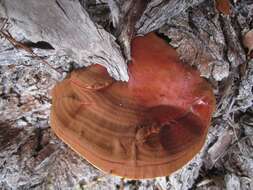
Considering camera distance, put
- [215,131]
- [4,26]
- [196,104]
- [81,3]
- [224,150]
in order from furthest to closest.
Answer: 1. [224,150]
2. [215,131]
3. [196,104]
4. [4,26]
5. [81,3]

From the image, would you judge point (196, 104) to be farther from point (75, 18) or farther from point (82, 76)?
point (75, 18)

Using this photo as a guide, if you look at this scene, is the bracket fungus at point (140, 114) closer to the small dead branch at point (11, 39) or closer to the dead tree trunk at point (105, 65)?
the dead tree trunk at point (105, 65)

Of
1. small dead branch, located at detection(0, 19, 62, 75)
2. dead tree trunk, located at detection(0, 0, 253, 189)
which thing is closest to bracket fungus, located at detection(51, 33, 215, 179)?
dead tree trunk, located at detection(0, 0, 253, 189)

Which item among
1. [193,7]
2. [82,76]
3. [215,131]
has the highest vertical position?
[193,7]

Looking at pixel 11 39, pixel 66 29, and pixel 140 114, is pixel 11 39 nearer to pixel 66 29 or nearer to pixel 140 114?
pixel 66 29

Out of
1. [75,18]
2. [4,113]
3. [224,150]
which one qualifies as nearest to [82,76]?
[75,18]

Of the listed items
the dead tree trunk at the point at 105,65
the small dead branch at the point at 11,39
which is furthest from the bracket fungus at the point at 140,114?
the small dead branch at the point at 11,39

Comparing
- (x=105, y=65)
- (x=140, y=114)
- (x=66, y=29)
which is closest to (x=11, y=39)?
(x=66, y=29)
